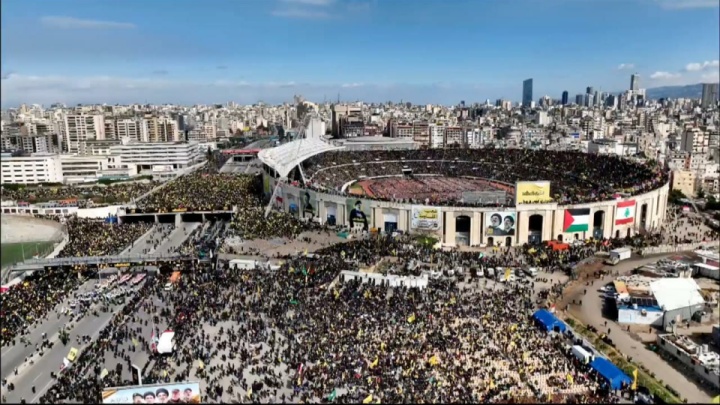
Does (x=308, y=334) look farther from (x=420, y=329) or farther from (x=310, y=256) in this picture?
(x=310, y=256)

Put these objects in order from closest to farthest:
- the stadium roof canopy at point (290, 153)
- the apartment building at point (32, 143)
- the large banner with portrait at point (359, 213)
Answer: the large banner with portrait at point (359, 213) < the stadium roof canopy at point (290, 153) < the apartment building at point (32, 143)

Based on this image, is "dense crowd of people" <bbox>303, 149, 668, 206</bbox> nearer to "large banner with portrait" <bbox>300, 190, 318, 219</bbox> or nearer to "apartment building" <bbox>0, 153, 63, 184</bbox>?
"large banner with portrait" <bbox>300, 190, 318, 219</bbox>

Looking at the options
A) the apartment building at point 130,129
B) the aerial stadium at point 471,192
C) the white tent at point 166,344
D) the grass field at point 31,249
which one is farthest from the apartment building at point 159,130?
the white tent at point 166,344

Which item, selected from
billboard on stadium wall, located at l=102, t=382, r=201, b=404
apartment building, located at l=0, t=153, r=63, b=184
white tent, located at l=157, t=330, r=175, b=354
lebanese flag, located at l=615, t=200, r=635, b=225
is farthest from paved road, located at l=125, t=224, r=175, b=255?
apartment building, located at l=0, t=153, r=63, b=184

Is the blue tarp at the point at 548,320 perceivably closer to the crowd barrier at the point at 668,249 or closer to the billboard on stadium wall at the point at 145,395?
the billboard on stadium wall at the point at 145,395

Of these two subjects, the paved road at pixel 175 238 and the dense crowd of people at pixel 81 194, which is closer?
the paved road at pixel 175 238

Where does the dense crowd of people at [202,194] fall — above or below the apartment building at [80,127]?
below
